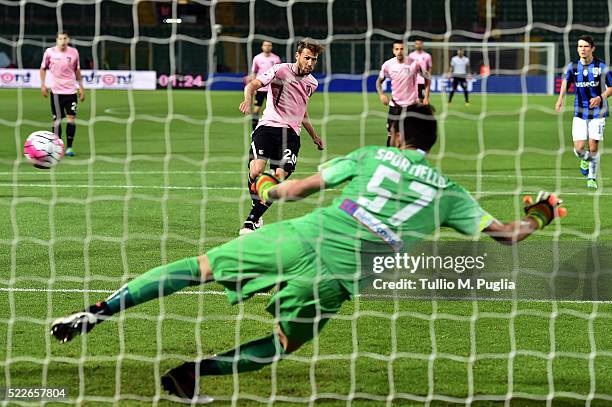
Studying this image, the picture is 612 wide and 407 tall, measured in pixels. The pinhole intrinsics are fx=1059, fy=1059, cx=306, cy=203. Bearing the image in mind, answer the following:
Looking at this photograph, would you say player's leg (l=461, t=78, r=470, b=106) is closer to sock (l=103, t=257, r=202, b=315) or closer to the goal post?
the goal post

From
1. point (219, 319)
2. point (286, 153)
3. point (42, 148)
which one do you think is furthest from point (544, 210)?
point (42, 148)

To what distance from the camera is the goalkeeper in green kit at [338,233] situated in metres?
4.77

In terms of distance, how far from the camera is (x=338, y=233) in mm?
4809

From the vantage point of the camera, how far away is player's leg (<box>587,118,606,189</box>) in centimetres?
1344

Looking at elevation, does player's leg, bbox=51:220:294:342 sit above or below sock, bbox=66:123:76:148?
below

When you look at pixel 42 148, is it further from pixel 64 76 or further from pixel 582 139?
pixel 582 139

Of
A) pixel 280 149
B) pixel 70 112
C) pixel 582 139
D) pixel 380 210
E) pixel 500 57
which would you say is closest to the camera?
pixel 380 210

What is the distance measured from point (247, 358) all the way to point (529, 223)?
1475 millimetres

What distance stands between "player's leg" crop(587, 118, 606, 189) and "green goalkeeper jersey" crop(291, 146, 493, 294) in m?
8.97

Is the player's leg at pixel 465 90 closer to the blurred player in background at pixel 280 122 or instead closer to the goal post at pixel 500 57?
the goal post at pixel 500 57

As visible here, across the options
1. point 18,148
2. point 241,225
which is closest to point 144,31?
point 18,148

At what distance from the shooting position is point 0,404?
16.3ft

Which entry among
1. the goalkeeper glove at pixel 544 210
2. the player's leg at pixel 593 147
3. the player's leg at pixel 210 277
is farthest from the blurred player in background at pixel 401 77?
the player's leg at pixel 210 277

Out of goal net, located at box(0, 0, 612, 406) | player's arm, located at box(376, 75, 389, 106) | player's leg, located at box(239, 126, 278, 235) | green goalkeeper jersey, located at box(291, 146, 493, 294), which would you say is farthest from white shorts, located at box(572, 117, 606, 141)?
green goalkeeper jersey, located at box(291, 146, 493, 294)
